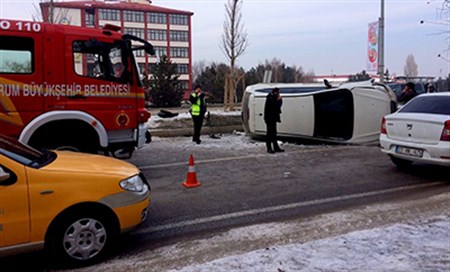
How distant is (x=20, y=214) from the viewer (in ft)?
12.2

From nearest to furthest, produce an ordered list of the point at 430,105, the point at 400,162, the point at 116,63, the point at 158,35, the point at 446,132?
1. the point at 446,132
2. the point at 116,63
3. the point at 430,105
4. the point at 400,162
5. the point at 158,35

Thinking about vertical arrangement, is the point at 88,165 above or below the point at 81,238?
above

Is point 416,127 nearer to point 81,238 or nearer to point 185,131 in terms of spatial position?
point 81,238

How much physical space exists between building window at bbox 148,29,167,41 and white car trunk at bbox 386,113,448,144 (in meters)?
72.6

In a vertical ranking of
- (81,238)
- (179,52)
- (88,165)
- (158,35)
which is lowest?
(81,238)

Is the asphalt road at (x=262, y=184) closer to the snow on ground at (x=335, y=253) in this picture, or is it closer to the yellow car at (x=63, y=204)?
the snow on ground at (x=335, y=253)

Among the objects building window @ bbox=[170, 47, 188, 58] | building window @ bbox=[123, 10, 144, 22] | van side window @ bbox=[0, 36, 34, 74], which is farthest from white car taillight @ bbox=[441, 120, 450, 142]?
building window @ bbox=[170, 47, 188, 58]

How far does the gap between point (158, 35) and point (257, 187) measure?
7385 centimetres

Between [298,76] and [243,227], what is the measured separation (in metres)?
88.2

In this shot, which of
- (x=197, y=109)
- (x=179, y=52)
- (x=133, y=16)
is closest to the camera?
(x=197, y=109)

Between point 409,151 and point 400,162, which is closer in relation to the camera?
point 409,151

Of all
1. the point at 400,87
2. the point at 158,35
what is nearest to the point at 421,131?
the point at 400,87

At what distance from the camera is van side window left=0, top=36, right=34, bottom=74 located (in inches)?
268

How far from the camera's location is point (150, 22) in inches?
2985
